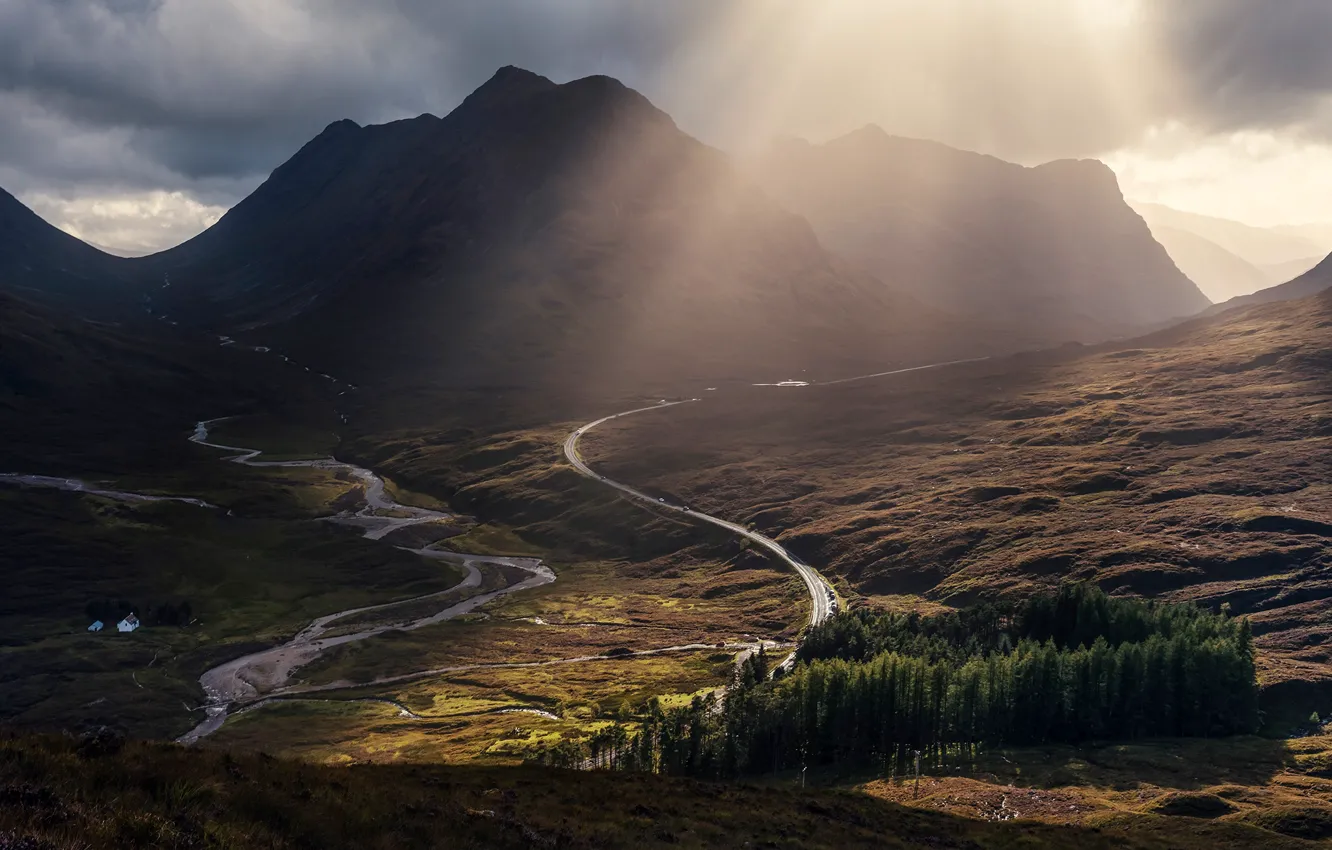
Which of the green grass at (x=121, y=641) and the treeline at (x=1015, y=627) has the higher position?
the treeline at (x=1015, y=627)

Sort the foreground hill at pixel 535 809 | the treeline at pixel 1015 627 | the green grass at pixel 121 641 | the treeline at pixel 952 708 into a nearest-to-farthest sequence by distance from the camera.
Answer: the foreground hill at pixel 535 809 → the treeline at pixel 952 708 → the treeline at pixel 1015 627 → the green grass at pixel 121 641

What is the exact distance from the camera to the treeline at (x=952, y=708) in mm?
94062

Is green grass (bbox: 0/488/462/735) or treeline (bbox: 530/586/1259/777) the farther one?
green grass (bbox: 0/488/462/735)

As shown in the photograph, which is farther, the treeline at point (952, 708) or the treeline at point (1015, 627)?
the treeline at point (1015, 627)

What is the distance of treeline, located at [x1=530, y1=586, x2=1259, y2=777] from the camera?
9406cm

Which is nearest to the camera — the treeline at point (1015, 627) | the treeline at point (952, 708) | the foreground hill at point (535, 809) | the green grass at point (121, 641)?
the foreground hill at point (535, 809)

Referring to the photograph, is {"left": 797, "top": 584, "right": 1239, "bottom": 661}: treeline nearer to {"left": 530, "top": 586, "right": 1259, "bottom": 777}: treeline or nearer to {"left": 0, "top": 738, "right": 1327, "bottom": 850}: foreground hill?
{"left": 530, "top": 586, "right": 1259, "bottom": 777}: treeline

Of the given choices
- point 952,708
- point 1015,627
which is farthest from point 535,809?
point 1015,627

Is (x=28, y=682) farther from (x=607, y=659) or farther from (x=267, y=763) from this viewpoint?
(x=267, y=763)

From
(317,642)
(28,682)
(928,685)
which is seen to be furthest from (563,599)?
(928,685)

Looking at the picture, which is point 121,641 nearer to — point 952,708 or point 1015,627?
point 952,708

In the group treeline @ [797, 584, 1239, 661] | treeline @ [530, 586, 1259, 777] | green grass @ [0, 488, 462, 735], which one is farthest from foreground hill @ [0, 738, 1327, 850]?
green grass @ [0, 488, 462, 735]

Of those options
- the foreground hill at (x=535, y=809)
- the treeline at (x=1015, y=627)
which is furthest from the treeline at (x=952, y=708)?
the foreground hill at (x=535, y=809)

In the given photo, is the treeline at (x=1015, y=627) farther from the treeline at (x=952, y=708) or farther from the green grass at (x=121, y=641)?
the green grass at (x=121, y=641)
